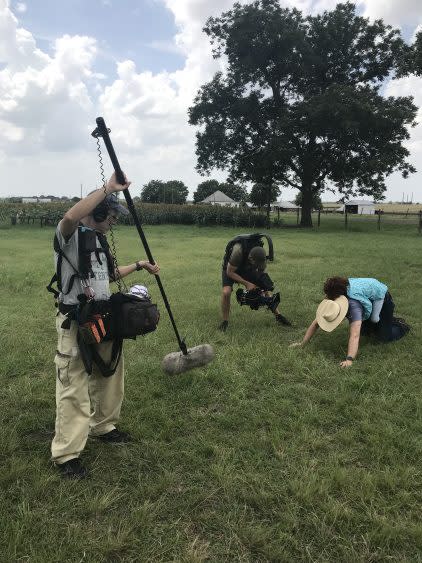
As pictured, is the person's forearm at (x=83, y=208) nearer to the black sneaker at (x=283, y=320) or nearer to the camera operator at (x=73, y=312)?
the camera operator at (x=73, y=312)

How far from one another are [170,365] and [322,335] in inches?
103

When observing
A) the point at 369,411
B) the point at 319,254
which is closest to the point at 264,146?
the point at 319,254

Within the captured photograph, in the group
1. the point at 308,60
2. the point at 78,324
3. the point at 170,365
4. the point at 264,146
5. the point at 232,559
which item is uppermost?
the point at 308,60

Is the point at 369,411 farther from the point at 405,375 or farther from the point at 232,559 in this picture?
the point at 232,559

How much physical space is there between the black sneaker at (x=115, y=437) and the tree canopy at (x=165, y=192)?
85.1 metres

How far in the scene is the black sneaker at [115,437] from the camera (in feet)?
12.1

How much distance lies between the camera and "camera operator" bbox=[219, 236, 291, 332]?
6.73 meters

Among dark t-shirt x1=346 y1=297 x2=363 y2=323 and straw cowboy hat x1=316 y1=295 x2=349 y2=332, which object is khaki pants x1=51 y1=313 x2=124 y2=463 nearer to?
straw cowboy hat x1=316 y1=295 x2=349 y2=332

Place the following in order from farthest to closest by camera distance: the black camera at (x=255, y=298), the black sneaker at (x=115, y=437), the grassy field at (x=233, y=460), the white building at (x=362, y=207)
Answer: the white building at (x=362, y=207) < the black camera at (x=255, y=298) < the black sneaker at (x=115, y=437) < the grassy field at (x=233, y=460)

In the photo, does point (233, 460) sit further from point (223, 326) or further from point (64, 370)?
point (223, 326)

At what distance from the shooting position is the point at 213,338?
6484 millimetres

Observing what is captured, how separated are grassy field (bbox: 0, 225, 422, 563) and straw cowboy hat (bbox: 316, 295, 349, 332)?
44 centimetres

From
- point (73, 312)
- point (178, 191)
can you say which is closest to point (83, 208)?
point (73, 312)

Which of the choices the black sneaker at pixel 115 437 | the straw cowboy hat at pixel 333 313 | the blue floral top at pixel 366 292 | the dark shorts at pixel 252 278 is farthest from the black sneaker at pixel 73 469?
the dark shorts at pixel 252 278
